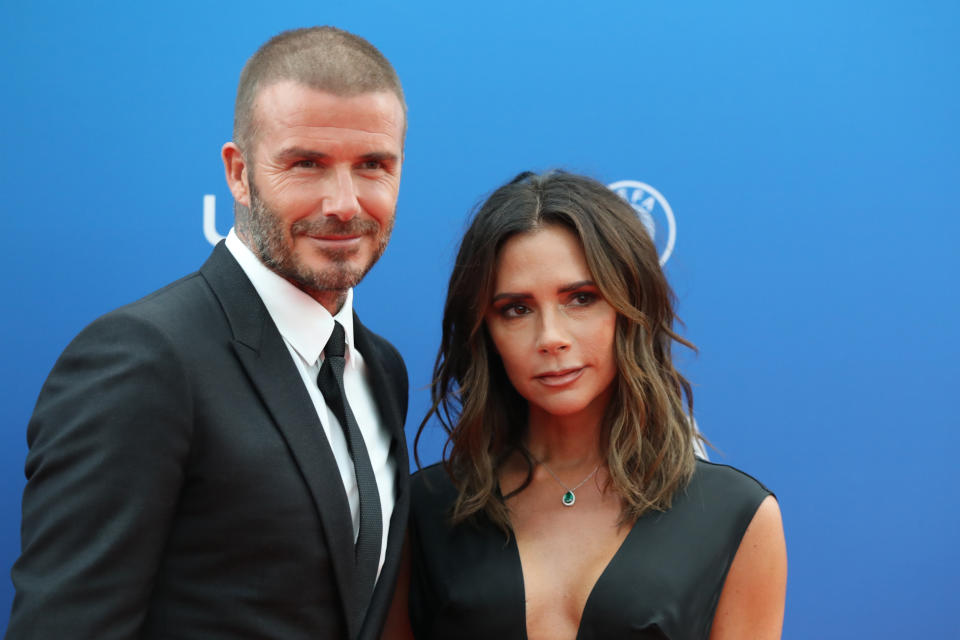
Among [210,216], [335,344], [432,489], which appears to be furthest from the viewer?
[210,216]

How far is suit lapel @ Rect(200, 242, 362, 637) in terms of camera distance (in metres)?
1.32

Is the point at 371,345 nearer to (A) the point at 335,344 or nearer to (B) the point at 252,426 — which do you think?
(A) the point at 335,344

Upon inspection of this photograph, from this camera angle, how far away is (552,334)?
1.66 m

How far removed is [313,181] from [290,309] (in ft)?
0.71

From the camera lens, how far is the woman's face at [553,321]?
66.6 inches

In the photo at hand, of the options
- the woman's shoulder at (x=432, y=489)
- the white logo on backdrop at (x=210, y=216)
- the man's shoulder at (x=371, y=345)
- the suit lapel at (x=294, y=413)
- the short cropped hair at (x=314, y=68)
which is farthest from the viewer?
the white logo on backdrop at (x=210, y=216)

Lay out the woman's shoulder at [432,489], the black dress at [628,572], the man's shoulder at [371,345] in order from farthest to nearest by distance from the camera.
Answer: the woman's shoulder at [432,489] < the man's shoulder at [371,345] < the black dress at [628,572]

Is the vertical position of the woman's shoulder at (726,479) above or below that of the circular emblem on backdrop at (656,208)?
below

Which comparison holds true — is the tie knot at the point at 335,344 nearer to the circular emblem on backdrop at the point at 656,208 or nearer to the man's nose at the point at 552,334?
the man's nose at the point at 552,334

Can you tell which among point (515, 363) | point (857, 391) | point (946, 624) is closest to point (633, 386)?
point (515, 363)

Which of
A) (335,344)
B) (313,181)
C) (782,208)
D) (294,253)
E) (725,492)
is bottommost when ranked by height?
(725,492)

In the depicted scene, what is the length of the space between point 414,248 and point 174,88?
70 centimetres

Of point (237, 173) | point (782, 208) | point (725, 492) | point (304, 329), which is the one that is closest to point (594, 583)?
point (725, 492)

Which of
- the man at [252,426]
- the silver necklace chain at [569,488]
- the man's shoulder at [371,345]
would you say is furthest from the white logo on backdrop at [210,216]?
the silver necklace chain at [569,488]
